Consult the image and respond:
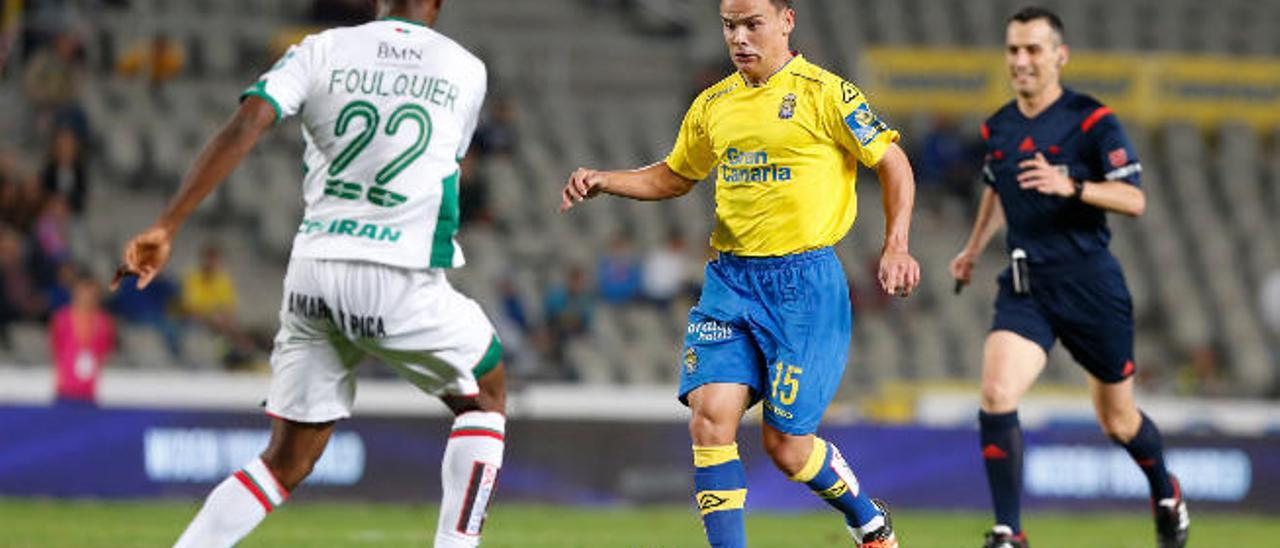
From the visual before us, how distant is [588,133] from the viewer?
74.5ft

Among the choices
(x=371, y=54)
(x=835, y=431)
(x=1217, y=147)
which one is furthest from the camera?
(x=1217, y=147)

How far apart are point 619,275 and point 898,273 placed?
40.9 feet

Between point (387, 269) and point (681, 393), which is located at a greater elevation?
point (387, 269)

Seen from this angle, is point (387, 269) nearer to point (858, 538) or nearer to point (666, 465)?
point (858, 538)

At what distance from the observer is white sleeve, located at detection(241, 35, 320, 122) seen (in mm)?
7086

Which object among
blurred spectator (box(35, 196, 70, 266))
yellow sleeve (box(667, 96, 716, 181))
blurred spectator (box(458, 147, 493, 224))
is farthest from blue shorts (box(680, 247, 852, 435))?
blurred spectator (box(458, 147, 493, 224))

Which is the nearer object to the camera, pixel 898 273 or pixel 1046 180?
pixel 898 273

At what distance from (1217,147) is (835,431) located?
38.3 ft

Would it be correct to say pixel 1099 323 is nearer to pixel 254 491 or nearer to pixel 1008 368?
Answer: pixel 1008 368

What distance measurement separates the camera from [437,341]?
24.5ft

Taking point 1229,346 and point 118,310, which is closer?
point 118,310

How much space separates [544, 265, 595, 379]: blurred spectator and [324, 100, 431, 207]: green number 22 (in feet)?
38.7

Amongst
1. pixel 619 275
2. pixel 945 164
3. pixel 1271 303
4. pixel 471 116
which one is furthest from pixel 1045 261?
pixel 945 164

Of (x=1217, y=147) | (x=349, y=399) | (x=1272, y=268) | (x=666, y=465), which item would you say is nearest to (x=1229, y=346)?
(x=1272, y=268)
